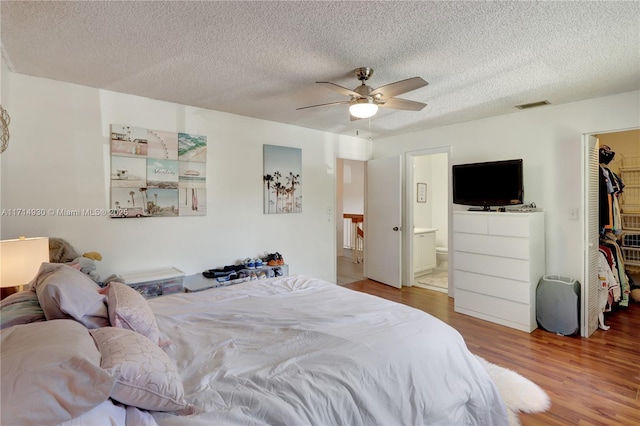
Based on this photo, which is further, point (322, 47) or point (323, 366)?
point (322, 47)

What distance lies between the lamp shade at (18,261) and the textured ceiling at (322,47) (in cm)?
132

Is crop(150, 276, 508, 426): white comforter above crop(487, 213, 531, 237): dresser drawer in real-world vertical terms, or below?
below

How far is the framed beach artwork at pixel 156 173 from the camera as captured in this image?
3.14 metres

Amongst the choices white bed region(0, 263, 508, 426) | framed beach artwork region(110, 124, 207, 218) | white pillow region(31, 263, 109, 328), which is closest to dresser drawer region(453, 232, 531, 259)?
white bed region(0, 263, 508, 426)

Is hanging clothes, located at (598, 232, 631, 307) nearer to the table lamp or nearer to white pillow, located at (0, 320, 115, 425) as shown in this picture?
white pillow, located at (0, 320, 115, 425)

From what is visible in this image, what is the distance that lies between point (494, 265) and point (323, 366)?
9.63 ft

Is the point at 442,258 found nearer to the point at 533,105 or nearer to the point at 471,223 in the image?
the point at 471,223

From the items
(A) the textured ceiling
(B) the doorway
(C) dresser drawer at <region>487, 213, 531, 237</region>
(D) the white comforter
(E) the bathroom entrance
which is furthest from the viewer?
(B) the doorway

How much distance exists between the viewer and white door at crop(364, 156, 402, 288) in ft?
16.2

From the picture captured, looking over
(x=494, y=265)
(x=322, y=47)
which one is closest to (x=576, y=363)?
(x=494, y=265)

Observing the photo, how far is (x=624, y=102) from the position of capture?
309 cm

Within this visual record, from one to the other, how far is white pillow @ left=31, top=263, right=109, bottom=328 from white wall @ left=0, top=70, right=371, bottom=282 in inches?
67.3

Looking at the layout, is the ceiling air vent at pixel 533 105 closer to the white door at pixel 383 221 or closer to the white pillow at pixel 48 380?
the white door at pixel 383 221

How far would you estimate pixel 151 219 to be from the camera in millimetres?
3348
